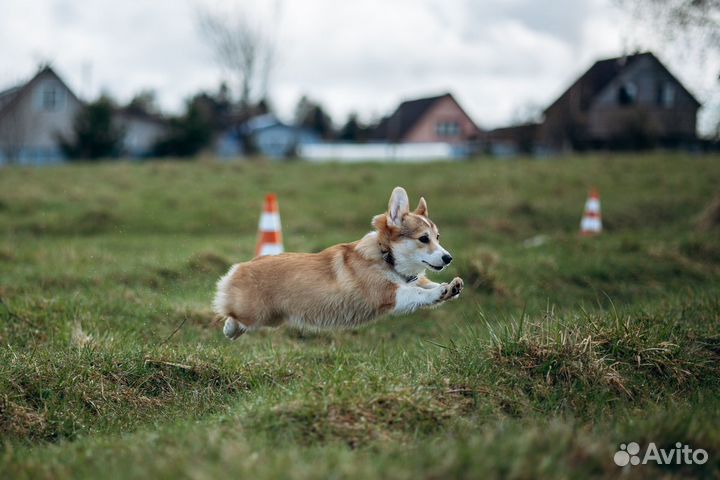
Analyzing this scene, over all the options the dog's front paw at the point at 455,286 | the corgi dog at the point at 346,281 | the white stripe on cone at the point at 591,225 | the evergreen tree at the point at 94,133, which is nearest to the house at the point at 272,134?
the evergreen tree at the point at 94,133

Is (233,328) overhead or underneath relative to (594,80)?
underneath

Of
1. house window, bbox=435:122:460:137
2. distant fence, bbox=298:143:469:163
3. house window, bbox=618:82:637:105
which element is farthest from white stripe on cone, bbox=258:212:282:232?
house window, bbox=618:82:637:105

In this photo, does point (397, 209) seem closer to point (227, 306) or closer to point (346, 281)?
point (346, 281)

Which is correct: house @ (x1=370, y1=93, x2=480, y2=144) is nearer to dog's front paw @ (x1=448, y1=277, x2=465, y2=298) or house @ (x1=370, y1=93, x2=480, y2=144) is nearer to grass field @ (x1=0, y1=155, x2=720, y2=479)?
grass field @ (x1=0, y1=155, x2=720, y2=479)

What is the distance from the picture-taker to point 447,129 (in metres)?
13.5

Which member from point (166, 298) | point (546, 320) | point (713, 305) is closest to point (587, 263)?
point (713, 305)

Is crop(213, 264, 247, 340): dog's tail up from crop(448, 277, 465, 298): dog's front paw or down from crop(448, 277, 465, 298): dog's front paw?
down

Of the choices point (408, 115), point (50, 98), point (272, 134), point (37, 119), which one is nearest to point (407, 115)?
point (408, 115)

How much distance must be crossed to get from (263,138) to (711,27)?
48128mm

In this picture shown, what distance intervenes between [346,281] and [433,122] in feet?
34.2

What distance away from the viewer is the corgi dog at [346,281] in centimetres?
534

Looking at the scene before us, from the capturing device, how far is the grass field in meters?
3.49

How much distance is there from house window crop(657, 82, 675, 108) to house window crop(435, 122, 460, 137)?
685 cm

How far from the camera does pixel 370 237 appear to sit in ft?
18.2
